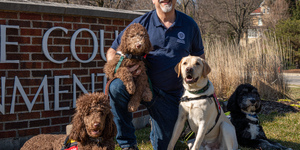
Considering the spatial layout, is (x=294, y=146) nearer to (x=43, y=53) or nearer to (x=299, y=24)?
(x=43, y=53)

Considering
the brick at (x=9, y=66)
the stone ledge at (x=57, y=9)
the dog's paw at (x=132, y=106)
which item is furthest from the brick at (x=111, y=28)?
the dog's paw at (x=132, y=106)

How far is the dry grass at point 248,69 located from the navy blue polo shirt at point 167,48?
4.99 m

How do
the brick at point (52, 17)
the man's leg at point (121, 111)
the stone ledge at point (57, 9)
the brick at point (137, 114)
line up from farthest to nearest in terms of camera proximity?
the brick at point (137, 114) < the brick at point (52, 17) < the stone ledge at point (57, 9) < the man's leg at point (121, 111)

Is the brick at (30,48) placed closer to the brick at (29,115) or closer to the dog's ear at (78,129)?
the brick at (29,115)

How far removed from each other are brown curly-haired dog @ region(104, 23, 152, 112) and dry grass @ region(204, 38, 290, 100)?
5507 millimetres

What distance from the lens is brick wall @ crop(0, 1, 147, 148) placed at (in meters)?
4.39

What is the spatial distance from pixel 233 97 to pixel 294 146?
4.29 ft

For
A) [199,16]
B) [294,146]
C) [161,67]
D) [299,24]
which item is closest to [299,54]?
[299,24]

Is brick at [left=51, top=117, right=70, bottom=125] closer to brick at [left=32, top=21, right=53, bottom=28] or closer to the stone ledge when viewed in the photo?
brick at [left=32, top=21, right=53, bottom=28]

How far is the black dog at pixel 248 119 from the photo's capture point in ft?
14.6

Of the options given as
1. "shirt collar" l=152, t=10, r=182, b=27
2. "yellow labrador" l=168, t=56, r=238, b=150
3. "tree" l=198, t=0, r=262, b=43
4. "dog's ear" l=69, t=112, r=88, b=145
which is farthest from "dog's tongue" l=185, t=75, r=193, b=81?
"tree" l=198, t=0, r=262, b=43

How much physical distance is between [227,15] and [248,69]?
70.2 feet

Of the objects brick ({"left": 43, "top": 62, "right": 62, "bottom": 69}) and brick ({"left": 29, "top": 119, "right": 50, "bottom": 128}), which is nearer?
brick ({"left": 29, "top": 119, "right": 50, "bottom": 128})

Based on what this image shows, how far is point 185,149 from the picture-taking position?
14.6 ft
